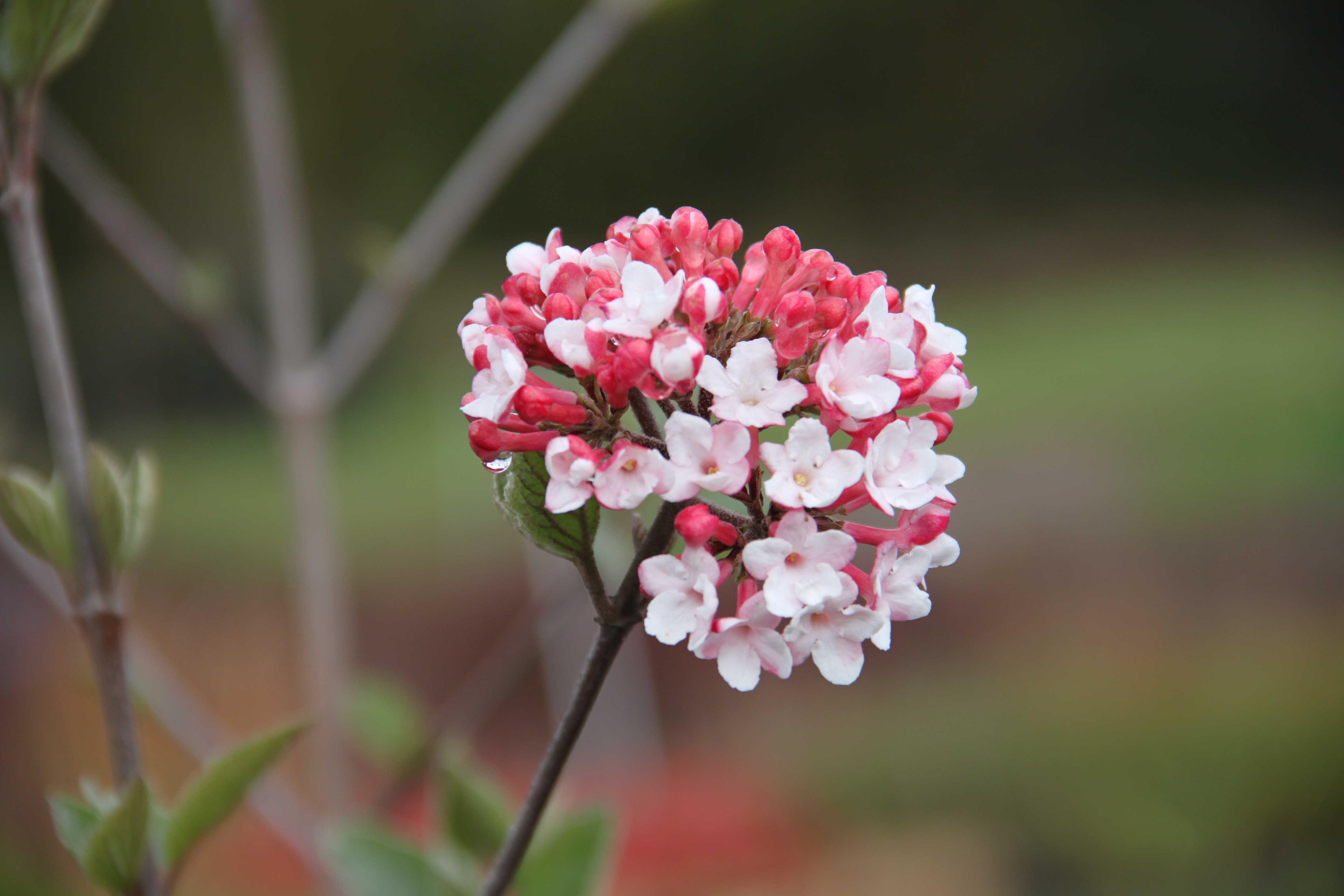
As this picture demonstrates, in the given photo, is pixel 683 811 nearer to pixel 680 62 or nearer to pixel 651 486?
pixel 651 486

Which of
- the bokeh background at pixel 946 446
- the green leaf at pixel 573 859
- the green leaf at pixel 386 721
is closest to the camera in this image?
the green leaf at pixel 573 859

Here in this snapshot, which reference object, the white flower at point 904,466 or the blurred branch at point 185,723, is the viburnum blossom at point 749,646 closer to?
the white flower at point 904,466

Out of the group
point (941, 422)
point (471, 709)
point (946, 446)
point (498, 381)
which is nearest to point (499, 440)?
point (498, 381)

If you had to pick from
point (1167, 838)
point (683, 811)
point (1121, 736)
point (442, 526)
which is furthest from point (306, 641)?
point (442, 526)

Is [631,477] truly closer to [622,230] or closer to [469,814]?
[622,230]

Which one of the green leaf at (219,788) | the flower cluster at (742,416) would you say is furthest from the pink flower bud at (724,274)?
the green leaf at (219,788)

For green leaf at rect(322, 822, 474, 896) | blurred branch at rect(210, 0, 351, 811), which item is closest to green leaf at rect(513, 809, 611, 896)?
green leaf at rect(322, 822, 474, 896)

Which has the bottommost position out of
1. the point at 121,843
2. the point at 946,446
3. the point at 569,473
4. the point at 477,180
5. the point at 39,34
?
the point at 121,843
